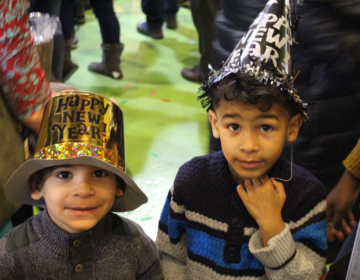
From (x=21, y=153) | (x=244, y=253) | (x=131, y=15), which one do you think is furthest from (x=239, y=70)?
(x=131, y=15)

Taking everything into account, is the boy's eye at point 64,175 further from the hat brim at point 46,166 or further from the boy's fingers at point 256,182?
the boy's fingers at point 256,182

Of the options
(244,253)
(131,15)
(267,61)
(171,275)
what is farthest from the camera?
(131,15)

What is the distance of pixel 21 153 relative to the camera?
110 centimetres

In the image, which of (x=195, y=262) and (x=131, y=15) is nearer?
(x=195, y=262)

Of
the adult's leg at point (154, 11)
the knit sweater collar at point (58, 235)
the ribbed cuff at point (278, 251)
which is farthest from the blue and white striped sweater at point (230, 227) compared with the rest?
the adult's leg at point (154, 11)

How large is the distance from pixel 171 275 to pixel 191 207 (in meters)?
0.24

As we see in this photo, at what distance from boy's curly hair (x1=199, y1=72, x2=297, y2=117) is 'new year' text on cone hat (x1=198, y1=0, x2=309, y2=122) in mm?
10

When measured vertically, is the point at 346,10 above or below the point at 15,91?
above

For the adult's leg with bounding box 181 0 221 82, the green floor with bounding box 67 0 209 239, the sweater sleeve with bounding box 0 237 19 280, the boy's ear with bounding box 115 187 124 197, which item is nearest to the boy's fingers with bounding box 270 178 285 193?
the boy's ear with bounding box 115 187 124 197

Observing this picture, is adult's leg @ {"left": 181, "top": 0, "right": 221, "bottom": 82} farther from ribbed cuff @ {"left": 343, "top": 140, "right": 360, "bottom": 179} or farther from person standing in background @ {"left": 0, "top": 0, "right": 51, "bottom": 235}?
person standing in background @ {"left": 0, "top": 0, "right": 51, "bottom": 235}

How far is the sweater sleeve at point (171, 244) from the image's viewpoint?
3.48 feet

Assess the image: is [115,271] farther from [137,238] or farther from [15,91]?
[15,91]

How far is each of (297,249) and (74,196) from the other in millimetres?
567

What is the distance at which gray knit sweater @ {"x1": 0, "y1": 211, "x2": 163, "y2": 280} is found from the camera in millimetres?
888
